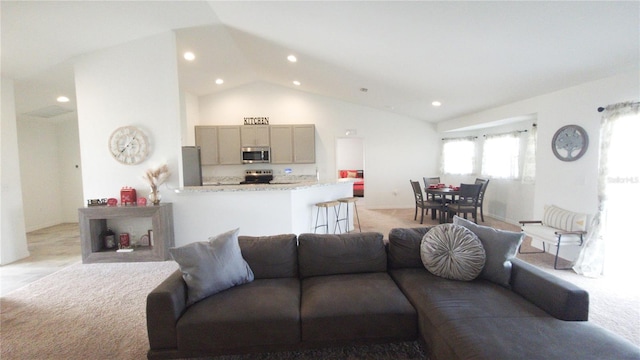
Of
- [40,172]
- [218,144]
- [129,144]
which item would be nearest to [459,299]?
[129,144]

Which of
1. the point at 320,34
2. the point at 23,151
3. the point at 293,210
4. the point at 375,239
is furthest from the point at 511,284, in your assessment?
the point at 23,151

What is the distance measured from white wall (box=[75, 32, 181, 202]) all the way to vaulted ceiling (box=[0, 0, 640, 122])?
226 mm

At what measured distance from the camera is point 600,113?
3.41m

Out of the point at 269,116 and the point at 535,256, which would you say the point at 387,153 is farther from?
the point at 535,256

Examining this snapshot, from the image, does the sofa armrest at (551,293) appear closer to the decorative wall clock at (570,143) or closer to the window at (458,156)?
the decorative wall clock at (570,143)

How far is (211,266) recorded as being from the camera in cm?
202

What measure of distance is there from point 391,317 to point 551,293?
3.32 ft

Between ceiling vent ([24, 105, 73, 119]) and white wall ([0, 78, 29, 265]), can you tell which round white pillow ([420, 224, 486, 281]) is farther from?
ceiling vent ([24, 105, 73, 119])

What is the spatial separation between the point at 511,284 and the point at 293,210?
111 inches

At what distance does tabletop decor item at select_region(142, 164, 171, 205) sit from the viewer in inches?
157

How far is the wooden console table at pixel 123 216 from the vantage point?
390 centimetres

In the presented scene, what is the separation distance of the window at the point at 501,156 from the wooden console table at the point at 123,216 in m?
6.58

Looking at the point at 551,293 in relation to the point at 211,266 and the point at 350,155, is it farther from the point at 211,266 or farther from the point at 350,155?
the point at 350,155

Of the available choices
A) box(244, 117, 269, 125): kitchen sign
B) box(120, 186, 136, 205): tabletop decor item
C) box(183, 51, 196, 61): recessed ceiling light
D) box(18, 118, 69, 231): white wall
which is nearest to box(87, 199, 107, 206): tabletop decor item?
box(120, 186, 136, 205): tabletop decor item
